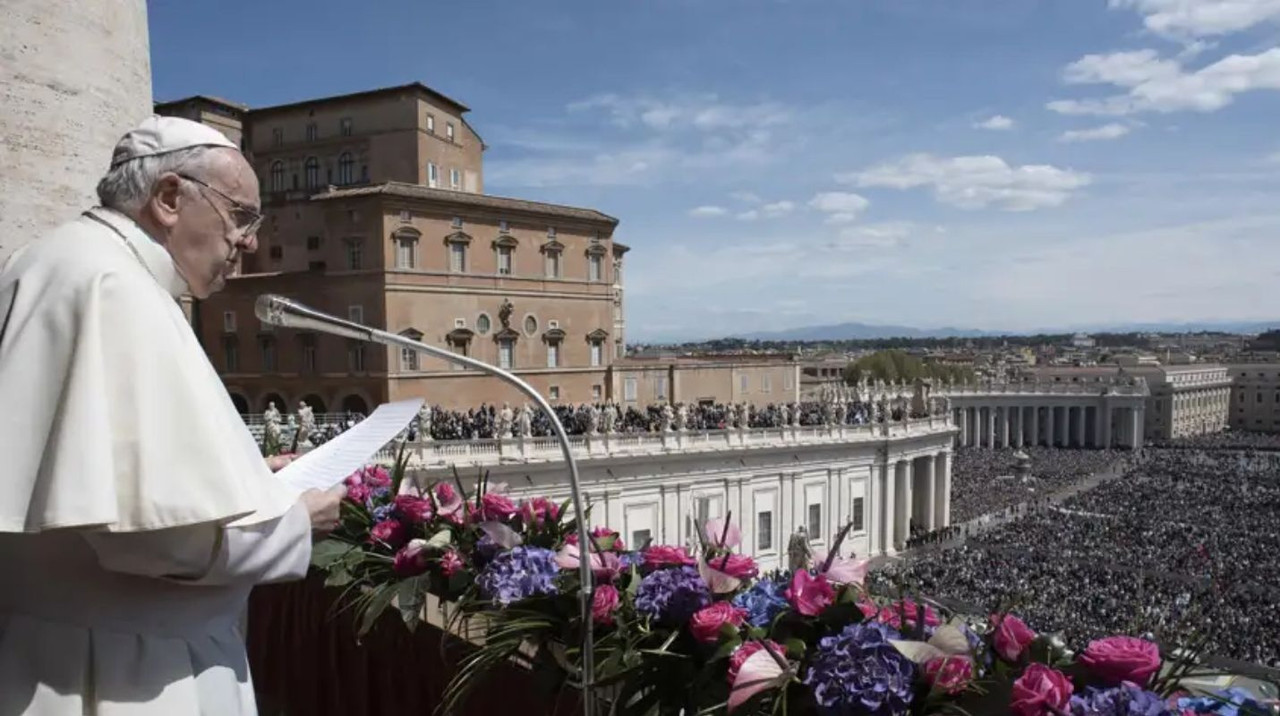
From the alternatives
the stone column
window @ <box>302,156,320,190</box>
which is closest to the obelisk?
window @ <box>302,156,320,190</box>

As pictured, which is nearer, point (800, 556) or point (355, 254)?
point (800, 556)

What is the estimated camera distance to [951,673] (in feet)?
8.93

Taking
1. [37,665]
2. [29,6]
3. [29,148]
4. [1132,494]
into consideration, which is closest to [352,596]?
[37,665]

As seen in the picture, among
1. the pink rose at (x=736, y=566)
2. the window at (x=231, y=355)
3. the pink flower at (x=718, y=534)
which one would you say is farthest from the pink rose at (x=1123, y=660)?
the window at (x=231, y=355)

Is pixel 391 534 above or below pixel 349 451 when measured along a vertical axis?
below

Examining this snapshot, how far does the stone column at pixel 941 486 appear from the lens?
42812 mm

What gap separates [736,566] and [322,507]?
5.40 ft

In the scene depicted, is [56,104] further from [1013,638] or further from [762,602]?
[1013,638]

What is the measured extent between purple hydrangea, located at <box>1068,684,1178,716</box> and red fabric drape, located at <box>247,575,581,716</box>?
193cm

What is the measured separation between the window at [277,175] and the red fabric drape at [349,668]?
1413 inches

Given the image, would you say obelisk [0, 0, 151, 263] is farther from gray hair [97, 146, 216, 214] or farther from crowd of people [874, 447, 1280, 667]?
crowd of people [874, 447, 1280, 667]

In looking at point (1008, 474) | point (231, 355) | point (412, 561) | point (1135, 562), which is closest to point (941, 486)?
point (1135, 562)

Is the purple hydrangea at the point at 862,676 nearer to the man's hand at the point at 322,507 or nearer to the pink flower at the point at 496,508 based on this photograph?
the man's hand at the point at 322,507

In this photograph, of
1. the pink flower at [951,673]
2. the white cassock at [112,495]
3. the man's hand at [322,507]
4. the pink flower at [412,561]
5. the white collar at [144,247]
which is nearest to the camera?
the white cassock at [112,495]
